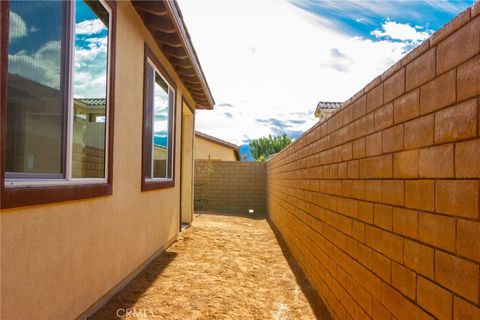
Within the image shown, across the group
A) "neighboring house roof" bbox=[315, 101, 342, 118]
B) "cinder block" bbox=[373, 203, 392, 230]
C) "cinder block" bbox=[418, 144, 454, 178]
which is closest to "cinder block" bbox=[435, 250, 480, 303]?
"cinder block" bbox=[418, 144, 454, 178]

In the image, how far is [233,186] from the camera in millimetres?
15117

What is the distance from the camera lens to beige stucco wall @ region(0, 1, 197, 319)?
2.28m

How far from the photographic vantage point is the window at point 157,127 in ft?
17.4

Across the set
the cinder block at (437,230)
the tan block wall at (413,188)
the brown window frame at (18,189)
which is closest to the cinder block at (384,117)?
the tan block wall at (413,188)

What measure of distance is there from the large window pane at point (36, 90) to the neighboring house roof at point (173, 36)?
183 centimetres

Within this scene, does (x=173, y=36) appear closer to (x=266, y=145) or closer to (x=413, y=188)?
(x=413, y=188)

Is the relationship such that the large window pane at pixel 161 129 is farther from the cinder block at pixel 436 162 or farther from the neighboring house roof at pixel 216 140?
the neighboring house roof at pixel 216 140

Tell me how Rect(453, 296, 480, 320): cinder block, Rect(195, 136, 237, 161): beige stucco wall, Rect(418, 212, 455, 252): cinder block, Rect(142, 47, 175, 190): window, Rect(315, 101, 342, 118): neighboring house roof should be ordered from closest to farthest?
Rect(453, 296, 480, 320): cinder block
Rect(418, 212, 455, 252): cinder block
Rect(142, 47, 175, 190): window
Rect(315, 101, 342, 118): neighboring house roof
Rect(195, 136, 237, 161): beige stucco wall

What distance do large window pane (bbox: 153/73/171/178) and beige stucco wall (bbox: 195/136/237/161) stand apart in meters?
15.3

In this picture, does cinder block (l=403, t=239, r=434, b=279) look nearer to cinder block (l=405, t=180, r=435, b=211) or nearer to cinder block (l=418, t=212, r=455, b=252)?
cinder block (l=418, t=212, r=455, b=252)

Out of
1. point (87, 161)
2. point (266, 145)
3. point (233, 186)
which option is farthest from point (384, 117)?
point (266, 145)

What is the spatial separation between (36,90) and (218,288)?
2977 millimetres

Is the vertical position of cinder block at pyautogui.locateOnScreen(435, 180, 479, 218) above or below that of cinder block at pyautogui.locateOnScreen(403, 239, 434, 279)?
above

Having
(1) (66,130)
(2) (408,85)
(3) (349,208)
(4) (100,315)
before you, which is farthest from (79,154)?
(2) (408,85)
